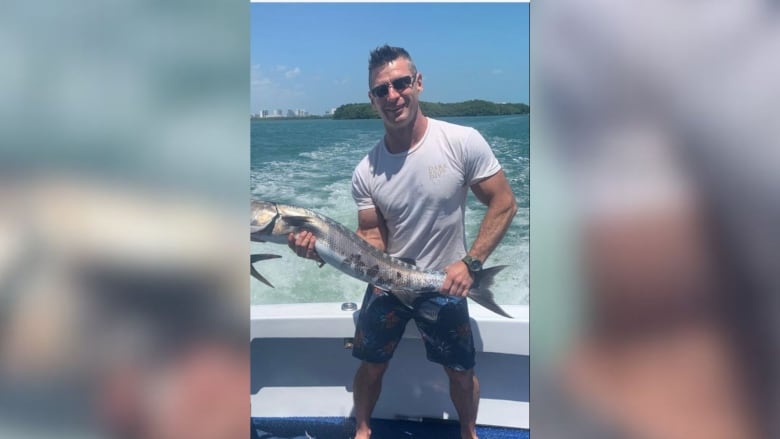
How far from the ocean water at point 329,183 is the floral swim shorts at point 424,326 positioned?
0.09 metres

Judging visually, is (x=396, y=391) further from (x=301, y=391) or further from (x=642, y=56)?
(x=642, y=56)

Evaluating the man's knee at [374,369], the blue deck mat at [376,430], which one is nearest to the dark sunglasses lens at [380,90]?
the man's knee at [374,369]

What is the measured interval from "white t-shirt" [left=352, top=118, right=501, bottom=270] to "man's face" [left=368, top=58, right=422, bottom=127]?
0.21 feet

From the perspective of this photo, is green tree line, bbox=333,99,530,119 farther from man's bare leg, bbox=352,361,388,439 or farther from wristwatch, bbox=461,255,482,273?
man's bare leg, bbox=352,361,388,439

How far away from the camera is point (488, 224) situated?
1.57 meters

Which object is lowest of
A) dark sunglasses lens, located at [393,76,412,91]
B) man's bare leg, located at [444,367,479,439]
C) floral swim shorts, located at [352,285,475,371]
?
man's bare leg, located at [444,367,479,439]

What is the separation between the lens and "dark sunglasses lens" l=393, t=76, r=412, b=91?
152cm

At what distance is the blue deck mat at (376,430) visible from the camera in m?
1.66

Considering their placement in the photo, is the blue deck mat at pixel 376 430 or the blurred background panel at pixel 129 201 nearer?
the blurred background panel at pixel 129 201

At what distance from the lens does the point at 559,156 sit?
1501 millimetres

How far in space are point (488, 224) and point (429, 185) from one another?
205mm

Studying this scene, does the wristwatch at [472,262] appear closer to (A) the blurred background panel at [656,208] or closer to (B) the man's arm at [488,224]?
(B) the man's arm at [488,224]

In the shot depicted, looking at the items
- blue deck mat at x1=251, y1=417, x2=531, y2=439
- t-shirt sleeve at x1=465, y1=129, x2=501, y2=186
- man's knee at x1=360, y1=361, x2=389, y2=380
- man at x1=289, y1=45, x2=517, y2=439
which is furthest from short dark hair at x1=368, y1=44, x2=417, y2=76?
blue deck mat at x1=251, y1=417, x2=531, y2=439

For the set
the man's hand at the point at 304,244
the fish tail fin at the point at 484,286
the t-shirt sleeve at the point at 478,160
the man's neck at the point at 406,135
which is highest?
the man's neck at the point at 406,135
